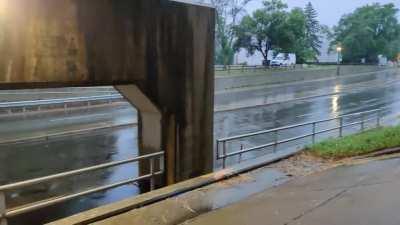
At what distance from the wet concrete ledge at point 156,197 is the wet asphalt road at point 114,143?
8.85ft

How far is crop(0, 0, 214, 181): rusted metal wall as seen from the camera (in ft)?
23.1

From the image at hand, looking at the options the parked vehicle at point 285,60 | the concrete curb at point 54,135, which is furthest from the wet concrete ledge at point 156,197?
the parked vehicle at point 285,60

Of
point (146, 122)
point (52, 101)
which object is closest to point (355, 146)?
point (146, 122)

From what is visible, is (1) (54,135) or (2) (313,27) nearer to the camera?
(1) (54,135)

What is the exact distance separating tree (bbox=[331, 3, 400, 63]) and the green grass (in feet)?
247

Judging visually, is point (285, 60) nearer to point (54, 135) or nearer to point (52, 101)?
point (52, 101)

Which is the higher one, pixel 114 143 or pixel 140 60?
pixel 140 60

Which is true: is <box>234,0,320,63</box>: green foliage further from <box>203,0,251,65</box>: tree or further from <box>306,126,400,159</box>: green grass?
<box>306,126,400,159</box>: green grass

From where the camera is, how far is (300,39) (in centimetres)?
5625

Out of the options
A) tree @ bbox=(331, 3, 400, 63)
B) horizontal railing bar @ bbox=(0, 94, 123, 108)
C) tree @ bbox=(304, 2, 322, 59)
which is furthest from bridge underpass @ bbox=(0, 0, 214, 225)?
tree @ bbox=(331, 3, 400, 63)

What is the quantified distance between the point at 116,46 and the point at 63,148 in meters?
9.08

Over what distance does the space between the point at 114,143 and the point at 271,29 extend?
127 ft

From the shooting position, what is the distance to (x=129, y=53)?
8.69 metres

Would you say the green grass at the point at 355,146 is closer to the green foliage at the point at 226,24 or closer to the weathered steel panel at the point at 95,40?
the weathered steel panel at the point at 95,40
